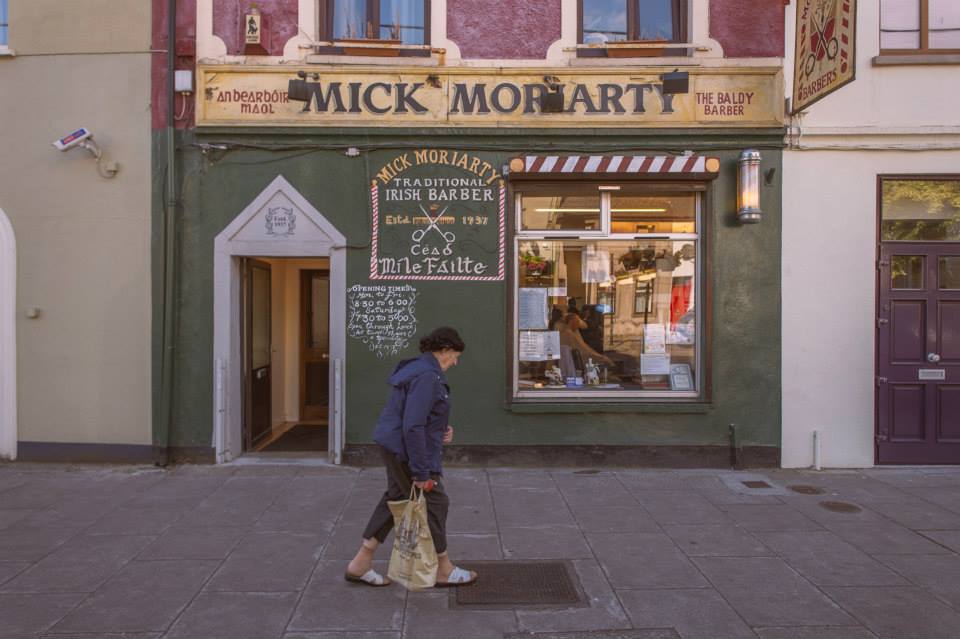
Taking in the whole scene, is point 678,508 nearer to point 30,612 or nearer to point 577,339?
point 577,339

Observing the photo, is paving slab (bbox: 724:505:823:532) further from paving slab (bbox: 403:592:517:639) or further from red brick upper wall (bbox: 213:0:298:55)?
red brick upper wall (bbox: 213:0:298:55)

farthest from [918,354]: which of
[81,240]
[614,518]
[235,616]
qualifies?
[81,240]

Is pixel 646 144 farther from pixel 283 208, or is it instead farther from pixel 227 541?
pixel 227 541

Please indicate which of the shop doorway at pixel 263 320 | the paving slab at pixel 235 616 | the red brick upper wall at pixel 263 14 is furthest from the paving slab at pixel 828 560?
the red brick upper wall at pixel 263 14

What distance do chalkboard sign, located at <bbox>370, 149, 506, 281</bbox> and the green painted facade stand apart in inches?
4.8

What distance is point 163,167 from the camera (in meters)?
8.22

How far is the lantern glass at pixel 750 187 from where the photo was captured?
800cm

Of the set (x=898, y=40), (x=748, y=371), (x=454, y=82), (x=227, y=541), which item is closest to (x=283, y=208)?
(x=454, y=82)

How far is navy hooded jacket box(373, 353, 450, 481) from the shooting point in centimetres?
460

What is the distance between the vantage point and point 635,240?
28.1 feet

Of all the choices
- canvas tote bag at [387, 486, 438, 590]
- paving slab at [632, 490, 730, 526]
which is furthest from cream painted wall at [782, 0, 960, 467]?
canvas tote bag at [387, 486, 438, 590]

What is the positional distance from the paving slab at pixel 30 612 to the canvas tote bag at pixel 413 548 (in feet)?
6.86

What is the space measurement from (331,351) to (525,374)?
228cm

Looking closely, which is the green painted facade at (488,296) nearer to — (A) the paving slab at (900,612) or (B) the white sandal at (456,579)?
(B) the white sandal at (456,579)
